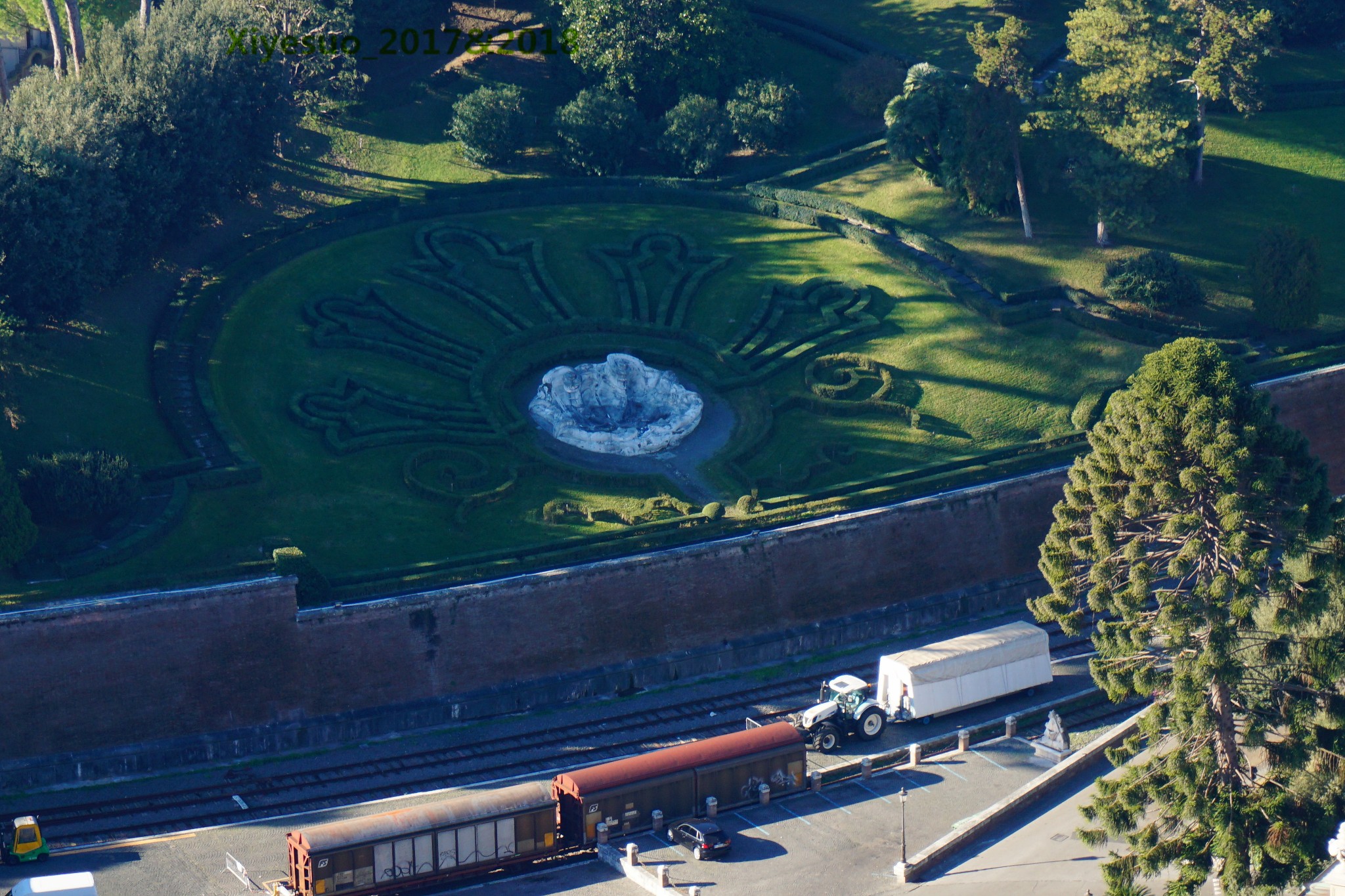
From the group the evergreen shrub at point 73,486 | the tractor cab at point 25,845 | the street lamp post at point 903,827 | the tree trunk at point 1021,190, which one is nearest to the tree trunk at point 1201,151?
the tree trunk at point 1021,190

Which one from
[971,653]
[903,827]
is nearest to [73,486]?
[903,827]

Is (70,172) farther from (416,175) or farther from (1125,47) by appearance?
(1125,47)

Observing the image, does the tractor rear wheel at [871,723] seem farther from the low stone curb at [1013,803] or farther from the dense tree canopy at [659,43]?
the dense tree canopy at [659,43]

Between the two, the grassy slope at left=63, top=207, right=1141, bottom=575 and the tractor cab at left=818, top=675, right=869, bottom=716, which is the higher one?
the grassy slope at left=63, top=207, right=1141, bottom=575

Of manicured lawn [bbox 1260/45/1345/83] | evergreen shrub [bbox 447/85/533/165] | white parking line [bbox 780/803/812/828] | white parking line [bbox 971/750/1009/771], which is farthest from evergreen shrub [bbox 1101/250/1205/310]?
white parking line [bbox 780/803/812/828]

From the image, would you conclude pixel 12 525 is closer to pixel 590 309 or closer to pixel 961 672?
pixel 590 309

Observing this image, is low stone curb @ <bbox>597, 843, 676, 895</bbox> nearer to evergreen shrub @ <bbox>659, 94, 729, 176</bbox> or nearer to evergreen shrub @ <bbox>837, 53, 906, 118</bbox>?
evergreen shrub @ <bbox>659, 94, 729, 176</bbox>
